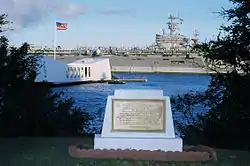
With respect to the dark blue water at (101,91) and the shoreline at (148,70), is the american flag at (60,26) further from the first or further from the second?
the shoreline at (148,70)

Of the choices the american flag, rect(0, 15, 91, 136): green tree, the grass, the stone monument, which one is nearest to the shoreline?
the american flag

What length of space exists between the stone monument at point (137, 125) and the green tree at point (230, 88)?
2.67 m

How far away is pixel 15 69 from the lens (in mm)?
11586

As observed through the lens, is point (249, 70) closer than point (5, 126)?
Yes

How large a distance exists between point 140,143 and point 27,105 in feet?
15.1

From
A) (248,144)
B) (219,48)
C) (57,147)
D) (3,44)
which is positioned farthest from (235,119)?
(3,44)

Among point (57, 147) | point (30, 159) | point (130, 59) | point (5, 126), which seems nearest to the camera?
point (30, 159)

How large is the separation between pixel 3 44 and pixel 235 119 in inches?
218

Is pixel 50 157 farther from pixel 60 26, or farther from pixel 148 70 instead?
pixel 148 70

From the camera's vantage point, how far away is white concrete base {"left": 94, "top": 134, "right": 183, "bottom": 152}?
779 centimetres

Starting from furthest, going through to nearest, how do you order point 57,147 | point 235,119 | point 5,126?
1. point 5,126
2. point 235,119
3. point 57,147

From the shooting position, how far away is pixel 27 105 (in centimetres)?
1162

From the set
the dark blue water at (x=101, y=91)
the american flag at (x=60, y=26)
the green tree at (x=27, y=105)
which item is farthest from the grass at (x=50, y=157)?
the american flag at (x=60, y=26)

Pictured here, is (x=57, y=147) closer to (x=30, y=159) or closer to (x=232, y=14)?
(x=30, y=159)
